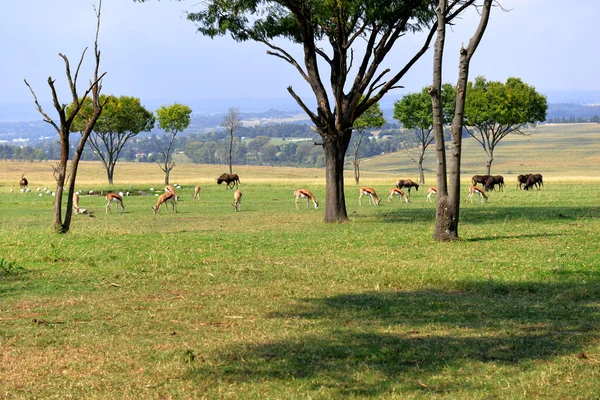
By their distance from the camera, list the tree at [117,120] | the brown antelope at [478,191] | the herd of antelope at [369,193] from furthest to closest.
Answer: the tree at [117,120], the brown antelope at [478,191], the herd of antelope at [369,193]

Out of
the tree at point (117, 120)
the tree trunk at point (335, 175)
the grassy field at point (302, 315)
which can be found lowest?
the grassy field at point (302, 315)

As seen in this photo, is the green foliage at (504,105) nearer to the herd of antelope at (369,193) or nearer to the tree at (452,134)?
the herd of antelope at (369,193)

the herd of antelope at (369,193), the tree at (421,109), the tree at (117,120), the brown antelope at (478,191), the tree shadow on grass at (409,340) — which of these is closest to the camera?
the tree shadow on grass at (409,340)

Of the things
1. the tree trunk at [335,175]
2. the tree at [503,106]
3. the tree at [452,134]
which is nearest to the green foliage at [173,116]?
the tree at [503,106]

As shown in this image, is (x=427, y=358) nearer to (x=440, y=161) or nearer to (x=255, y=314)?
(x=255, y=314)

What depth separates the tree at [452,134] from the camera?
2208 centimetres

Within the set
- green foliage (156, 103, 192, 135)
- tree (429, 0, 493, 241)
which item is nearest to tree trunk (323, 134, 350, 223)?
tree (429, 0, 493, 241)

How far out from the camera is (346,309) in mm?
12430

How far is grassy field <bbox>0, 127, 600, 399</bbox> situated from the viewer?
8445mm

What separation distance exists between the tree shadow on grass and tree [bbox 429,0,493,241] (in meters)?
8.17

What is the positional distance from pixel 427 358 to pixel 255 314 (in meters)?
3.63

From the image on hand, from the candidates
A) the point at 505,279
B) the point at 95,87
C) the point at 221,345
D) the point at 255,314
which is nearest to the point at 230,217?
the point at 95,87

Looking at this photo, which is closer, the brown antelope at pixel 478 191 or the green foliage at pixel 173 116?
the brown antelope at pixel 478 191

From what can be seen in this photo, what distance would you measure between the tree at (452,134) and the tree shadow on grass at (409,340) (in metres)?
8.17
